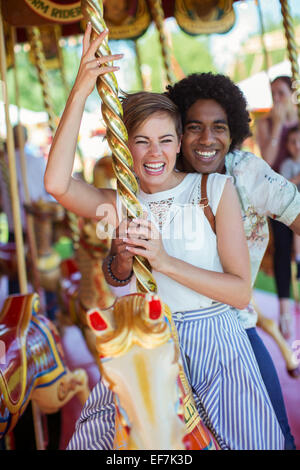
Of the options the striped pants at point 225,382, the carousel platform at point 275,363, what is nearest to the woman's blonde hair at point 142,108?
the striped pants at point 225,382

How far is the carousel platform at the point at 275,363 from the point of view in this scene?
261 cm

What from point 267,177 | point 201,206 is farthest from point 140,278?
point 267,177

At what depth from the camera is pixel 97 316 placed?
0.89m

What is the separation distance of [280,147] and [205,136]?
1.99 metres

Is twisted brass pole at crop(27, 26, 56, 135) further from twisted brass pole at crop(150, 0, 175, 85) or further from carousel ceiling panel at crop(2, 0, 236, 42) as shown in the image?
twisted brass pole at crop(150, 0, 175, 85)

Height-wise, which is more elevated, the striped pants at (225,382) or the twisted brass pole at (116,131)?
the twisted brass pole at (116,131)

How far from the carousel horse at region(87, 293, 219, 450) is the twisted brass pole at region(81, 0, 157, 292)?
19 cm

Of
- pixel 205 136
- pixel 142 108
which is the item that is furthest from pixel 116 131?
pixel 205 136

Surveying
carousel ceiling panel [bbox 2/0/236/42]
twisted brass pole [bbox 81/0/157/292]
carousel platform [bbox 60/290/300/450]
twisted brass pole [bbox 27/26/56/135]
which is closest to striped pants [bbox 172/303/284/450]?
twisted brass pole [bbox 81/0/157/292]

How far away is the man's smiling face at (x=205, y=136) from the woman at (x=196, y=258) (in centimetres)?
16

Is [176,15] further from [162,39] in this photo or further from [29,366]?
[29,366]

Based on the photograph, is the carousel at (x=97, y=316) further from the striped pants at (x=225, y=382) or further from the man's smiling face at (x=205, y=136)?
the man's smiling face at (x=205, y=136)

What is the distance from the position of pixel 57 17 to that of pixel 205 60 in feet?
56.9

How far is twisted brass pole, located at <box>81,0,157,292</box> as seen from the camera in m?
1.05
